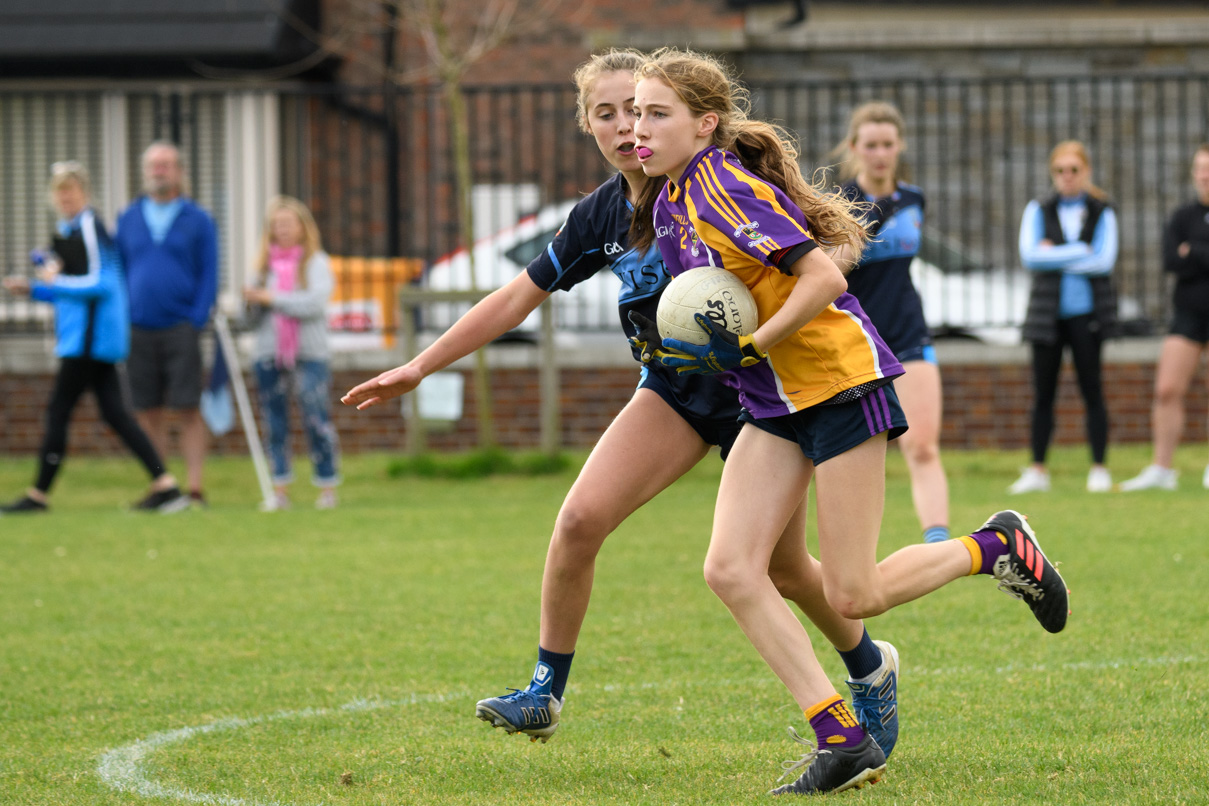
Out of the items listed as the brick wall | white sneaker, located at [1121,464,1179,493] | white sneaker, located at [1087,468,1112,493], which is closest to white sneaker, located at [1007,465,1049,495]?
white sneaker, located at [1087,468,1112,493]

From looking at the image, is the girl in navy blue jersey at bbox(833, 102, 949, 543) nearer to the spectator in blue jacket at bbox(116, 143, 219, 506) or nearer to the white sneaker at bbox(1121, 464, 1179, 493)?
the white sneaker at bbox(1121, 464, 1179, 493)

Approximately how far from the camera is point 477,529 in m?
9.15

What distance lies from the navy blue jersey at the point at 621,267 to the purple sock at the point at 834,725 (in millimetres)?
922

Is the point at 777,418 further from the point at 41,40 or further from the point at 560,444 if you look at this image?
the point at 41,40

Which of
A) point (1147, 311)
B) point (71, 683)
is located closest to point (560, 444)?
point (1147, 311)

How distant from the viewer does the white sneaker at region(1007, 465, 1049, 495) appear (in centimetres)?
997

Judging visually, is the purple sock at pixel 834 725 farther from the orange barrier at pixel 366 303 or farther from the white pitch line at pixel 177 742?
the orange barrier at pixel 366 303

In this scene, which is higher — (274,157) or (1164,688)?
(274,157)

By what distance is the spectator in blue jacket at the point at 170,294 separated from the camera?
10281 mm

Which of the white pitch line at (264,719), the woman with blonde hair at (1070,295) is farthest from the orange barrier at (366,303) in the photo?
the white pitch line at (264,719)

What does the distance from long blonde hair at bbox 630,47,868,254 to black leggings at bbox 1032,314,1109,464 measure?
21.2ft

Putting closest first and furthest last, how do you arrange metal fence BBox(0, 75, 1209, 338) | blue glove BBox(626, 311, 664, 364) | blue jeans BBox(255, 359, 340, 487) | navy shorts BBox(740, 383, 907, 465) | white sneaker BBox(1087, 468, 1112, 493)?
1. navy shorts BBox(740, 383, 907, 465)
2. blue glove BBox(626, 311, 664, 364)
3. white sneaker BBox(1087, 468, 1112, 493)
4. blue jeans BBox(255, 359, 340, 487)
5. metal fence BBox(0, 75, 1209, 338)

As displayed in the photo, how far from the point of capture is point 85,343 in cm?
1011

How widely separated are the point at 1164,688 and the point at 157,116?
11.1 meters
